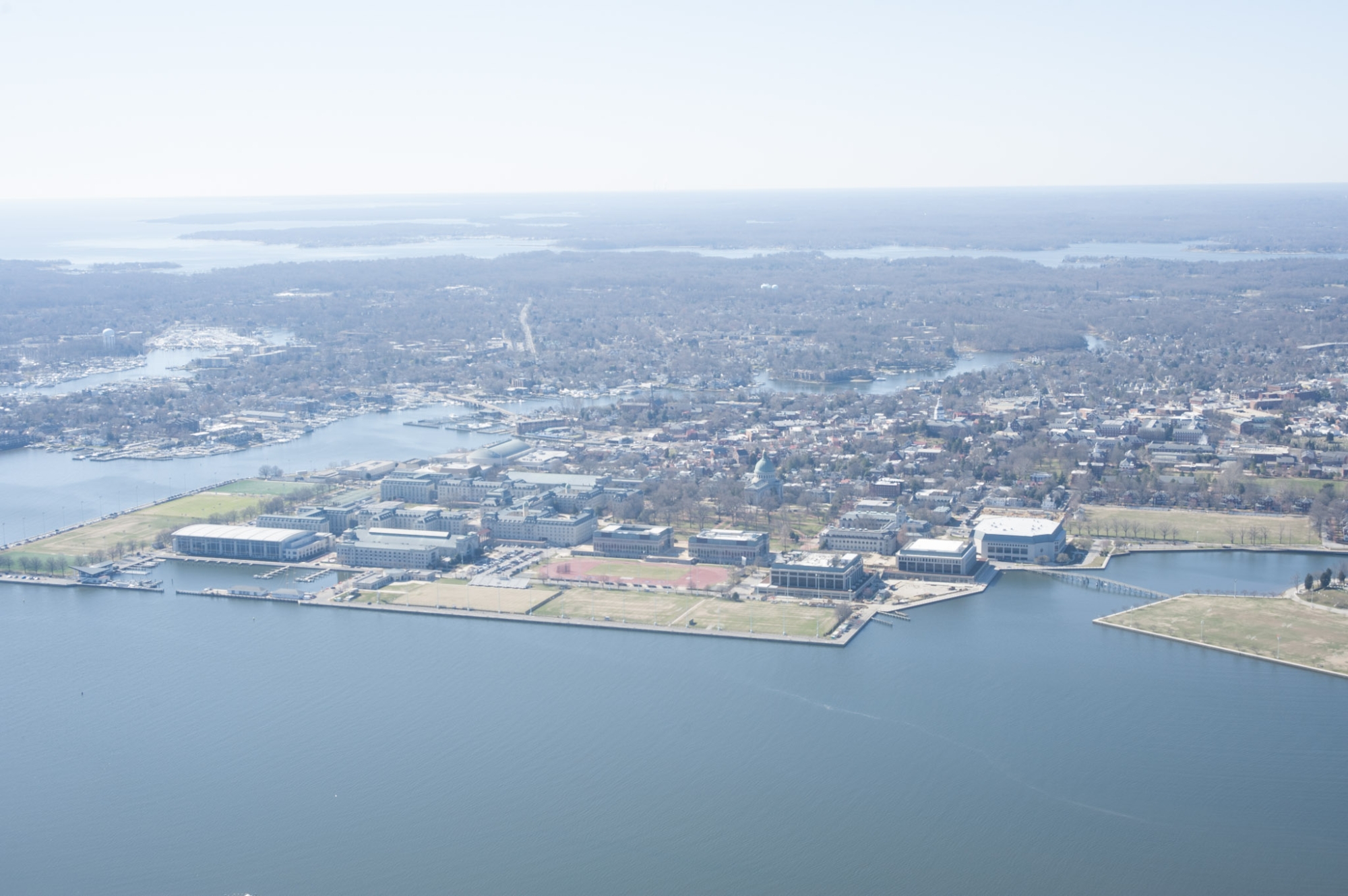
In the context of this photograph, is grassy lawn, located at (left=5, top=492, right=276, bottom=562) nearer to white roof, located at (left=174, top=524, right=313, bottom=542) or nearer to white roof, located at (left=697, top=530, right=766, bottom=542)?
white roof, located at (left=174, top=524, right=313, bottom=542)

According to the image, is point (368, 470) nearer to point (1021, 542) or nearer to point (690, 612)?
point (690, 612)

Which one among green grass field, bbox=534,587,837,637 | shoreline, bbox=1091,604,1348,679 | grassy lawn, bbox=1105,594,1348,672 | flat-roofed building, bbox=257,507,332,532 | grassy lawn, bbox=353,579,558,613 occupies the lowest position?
grassy lawn, bbox=353,579,558,613

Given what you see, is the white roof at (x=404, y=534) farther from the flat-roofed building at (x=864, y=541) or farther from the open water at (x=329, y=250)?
the open water at (x=329, y=250)

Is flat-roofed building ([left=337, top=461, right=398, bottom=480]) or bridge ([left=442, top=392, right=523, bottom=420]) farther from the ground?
flat-roofed building ([left=337, top=461, right=398, bottom=480])

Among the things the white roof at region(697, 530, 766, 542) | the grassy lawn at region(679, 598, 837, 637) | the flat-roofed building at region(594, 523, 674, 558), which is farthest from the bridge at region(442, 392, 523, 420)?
the grassy lawn at region(679, 598, 837, 637)

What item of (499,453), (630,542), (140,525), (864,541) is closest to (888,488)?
(864,541)

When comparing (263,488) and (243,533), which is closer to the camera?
(243,533)

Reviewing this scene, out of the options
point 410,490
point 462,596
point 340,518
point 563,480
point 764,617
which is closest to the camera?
point 764,617
